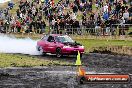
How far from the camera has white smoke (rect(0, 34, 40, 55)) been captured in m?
34.4

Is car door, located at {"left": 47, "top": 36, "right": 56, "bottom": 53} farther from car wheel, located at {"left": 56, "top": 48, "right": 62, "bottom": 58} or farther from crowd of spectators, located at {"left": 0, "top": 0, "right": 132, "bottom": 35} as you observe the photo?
crowd of spectators, located at {"left": 0, "top": 0, "right": 132, "bottom": 35}

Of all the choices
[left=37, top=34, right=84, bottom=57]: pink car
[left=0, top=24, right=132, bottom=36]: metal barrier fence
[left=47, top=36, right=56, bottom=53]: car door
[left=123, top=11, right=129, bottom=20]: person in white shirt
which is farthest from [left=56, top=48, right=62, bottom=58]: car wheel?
[left=123, top=11, right=129, bottom=20]: person in white shirt

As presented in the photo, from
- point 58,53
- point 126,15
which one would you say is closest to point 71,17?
point 126,15

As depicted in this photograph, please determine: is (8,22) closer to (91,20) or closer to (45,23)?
(45,23)

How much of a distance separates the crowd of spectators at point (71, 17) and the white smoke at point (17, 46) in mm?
2734

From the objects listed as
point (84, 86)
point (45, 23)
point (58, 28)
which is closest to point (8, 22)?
point (45, 23)

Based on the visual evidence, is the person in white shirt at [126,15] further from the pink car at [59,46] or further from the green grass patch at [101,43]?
the pink car at [59,46]

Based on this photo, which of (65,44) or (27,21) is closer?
(65,44)

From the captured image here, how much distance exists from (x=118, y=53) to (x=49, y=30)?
1316 cm

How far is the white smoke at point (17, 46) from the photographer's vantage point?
34.4 metres

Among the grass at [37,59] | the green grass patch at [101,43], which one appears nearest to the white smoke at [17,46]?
the grass at [37,59]

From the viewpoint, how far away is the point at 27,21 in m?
46.4

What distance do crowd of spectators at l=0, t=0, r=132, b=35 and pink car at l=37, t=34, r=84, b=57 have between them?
6630 millimetres

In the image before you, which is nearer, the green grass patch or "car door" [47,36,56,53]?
"car door" [47,36,56,53]
